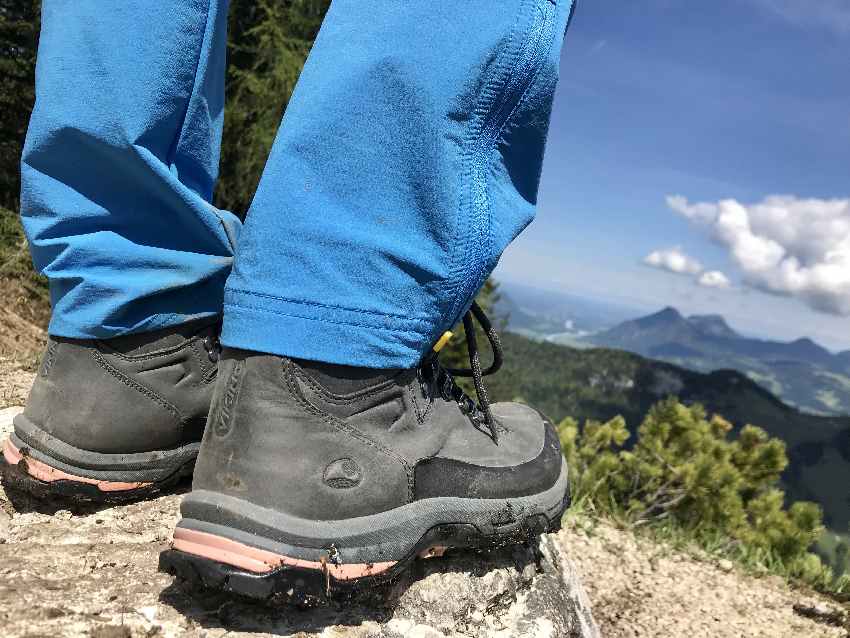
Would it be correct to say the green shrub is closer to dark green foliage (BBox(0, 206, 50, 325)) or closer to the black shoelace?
the black shoelace

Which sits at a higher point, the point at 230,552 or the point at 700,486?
the point at 230,552

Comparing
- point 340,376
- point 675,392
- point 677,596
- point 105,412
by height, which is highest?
point 340,376

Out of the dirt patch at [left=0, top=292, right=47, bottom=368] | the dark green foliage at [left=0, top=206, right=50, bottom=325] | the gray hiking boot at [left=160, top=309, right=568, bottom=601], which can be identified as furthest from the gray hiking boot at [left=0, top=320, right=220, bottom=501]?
the dark green foliage at [left=0, top=206, right=50, bottom=325]

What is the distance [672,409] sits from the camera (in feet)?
15.6

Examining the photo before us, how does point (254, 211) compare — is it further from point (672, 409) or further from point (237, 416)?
point (672, 409)

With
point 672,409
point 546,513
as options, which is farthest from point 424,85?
point 672,409

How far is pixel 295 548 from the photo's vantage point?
1.02 m

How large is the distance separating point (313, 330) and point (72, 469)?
639 mm

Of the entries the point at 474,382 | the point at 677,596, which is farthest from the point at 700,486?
the point at 474,382

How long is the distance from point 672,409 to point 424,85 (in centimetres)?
434

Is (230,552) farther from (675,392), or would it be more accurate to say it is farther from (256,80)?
(675,392)

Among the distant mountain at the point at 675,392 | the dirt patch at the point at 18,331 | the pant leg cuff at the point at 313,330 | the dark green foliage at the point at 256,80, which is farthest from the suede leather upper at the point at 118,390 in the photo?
the distant mountain at the point at 675,392

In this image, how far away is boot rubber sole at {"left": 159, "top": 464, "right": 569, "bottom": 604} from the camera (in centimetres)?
99

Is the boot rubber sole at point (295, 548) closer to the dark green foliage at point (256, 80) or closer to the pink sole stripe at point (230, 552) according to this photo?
the pink sole stripe at point (230, 552)
